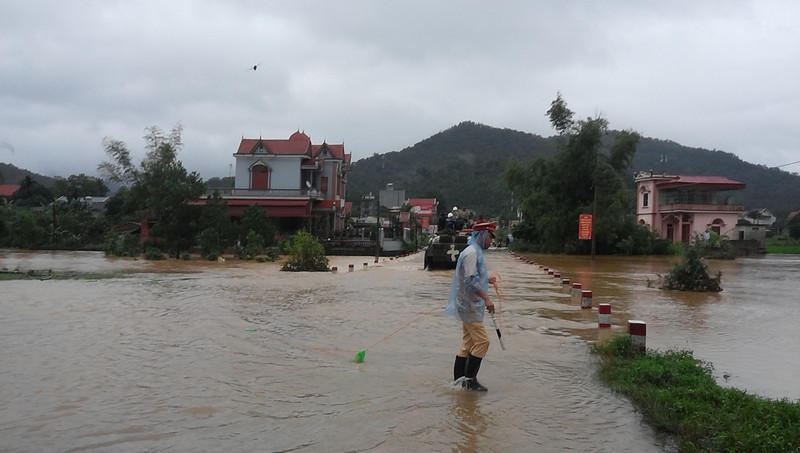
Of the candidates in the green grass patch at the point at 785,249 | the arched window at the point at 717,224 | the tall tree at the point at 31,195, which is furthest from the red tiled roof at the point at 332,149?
the green grass patch at the point at 785,249

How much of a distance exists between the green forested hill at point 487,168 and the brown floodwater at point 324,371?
233ft

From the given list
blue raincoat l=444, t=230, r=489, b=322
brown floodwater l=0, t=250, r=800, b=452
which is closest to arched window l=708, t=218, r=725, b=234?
brown floodwater l=0, t=250, r=800, b=452

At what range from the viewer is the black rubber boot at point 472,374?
21.7 feet

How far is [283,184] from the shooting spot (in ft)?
162

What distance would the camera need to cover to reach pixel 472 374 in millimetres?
6633

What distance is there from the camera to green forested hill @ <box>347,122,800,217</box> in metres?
90.2

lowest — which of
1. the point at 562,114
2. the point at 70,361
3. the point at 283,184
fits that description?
the point at 70,361

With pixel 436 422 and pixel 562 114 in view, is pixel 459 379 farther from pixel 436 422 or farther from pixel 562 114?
pixel 562 114

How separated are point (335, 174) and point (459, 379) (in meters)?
46.9

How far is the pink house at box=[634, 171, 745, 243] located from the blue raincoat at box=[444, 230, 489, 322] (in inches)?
2065

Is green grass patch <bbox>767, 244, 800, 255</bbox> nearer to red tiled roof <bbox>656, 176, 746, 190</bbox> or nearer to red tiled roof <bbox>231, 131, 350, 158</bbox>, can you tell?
red tiled roof <bbox>656, 176, 746, 190</bbox>

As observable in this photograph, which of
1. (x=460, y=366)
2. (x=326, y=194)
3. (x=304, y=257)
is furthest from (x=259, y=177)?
(x=460, y=366)

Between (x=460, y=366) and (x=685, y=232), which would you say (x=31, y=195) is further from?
(x=460, y=366)

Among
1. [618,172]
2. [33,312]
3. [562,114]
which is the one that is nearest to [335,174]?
[562,114]
